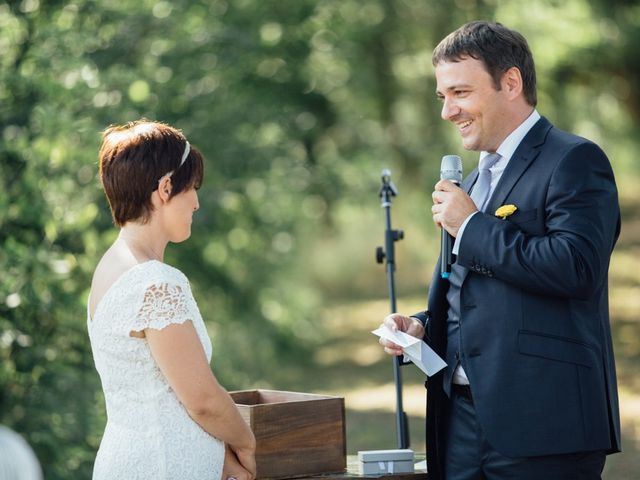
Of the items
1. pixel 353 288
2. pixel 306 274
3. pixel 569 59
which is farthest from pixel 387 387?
pixel 353 288

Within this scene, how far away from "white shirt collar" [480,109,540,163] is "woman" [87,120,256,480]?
2.94ft

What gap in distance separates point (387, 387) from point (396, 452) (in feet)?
33.7

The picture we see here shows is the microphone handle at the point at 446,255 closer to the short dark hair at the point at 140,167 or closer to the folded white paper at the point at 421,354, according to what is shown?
the folded white paper at the point at 421,354

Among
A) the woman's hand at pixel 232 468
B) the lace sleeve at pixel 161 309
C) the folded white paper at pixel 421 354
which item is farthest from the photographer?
the folded white paper at pixel 421 354

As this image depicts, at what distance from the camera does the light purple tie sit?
3.14m

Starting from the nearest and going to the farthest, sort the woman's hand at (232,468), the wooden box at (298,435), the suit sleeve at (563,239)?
the suit sleeve at (563,239), the woman's hand at (232,468), the wooden box at (298,435)

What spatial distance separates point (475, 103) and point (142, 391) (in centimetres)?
125

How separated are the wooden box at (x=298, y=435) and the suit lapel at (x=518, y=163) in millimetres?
779

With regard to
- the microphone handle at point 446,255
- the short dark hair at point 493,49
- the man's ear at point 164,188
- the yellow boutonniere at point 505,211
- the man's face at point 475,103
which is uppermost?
Result: the short dark hair at point 493,49

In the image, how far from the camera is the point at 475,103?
3088 mm

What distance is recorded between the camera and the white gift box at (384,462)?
3.21 meters

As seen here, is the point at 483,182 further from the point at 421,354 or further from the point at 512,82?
the point at 421,354

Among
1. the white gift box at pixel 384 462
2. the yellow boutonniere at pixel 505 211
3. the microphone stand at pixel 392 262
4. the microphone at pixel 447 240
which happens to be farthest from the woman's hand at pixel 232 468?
the microphone stand at pixel 392 262

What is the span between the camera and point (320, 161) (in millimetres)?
10891
